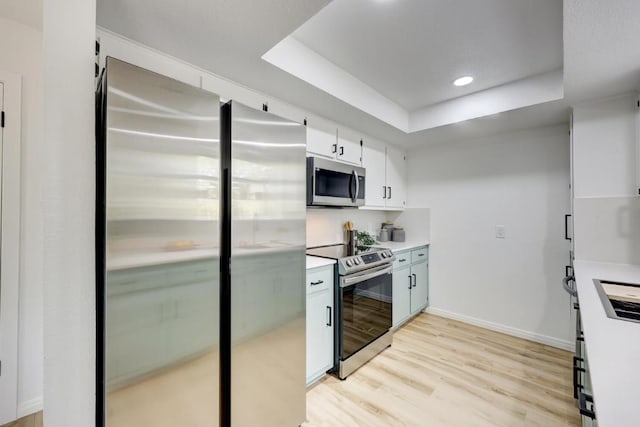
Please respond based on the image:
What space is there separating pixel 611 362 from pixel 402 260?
2.27 meters

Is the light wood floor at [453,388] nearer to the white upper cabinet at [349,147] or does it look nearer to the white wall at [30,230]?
the white wall at [30,230]

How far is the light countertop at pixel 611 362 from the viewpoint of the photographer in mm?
555

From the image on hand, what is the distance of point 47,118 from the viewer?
906 millimetres

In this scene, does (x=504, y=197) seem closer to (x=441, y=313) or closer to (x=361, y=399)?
(x=441, y=313)

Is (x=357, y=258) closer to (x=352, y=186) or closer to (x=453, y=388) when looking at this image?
(x=352, y=186)

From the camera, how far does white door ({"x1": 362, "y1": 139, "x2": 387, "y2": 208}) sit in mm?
3009

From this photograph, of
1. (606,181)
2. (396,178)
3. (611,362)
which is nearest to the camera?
(611,362)

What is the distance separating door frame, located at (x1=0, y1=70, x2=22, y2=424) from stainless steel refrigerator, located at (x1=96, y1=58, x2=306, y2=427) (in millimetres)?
1043

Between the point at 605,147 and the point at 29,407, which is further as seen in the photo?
the point at 605,147

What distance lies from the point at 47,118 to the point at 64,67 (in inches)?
7.6

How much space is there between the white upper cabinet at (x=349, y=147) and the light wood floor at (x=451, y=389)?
1889 millimetres

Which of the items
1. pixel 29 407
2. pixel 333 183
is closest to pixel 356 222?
pixel 333 183

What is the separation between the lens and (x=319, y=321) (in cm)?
200

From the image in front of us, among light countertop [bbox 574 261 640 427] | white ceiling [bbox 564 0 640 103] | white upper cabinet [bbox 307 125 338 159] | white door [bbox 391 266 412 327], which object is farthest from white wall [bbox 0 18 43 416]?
white ceiling [bbox 564 0 640 103]
